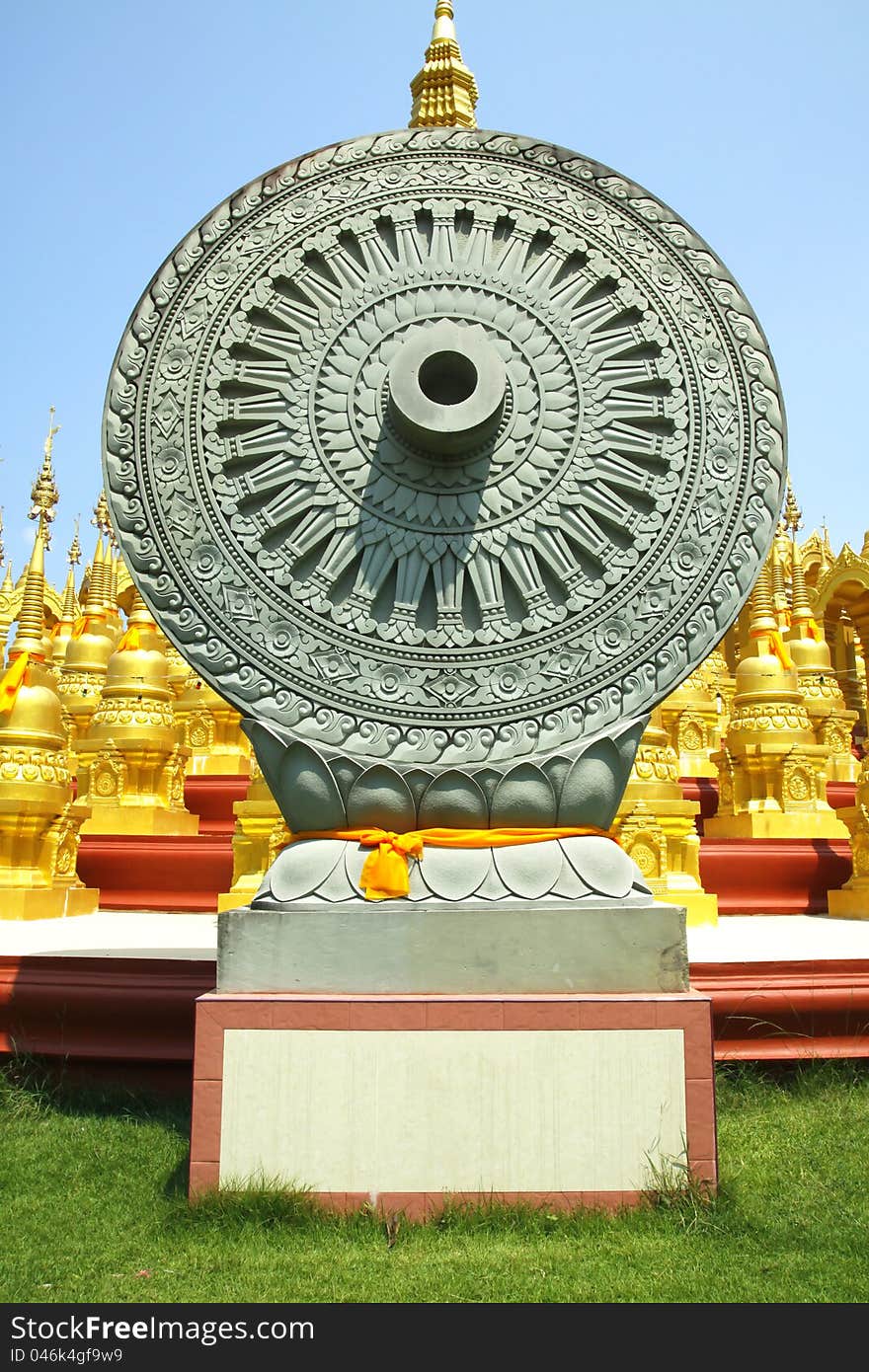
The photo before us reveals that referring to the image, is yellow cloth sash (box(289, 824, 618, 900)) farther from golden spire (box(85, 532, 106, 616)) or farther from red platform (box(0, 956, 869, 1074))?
golden spire (box(85, 532, 106, 616))

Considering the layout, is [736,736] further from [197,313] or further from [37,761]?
[197,313]

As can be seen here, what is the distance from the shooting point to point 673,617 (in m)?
4.53

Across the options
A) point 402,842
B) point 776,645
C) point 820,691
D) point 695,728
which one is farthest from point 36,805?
point 820,691

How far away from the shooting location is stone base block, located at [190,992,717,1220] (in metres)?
3.80

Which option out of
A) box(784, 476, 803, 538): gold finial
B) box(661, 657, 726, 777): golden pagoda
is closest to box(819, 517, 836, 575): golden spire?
box(784, 476, 803, 538): gold finial

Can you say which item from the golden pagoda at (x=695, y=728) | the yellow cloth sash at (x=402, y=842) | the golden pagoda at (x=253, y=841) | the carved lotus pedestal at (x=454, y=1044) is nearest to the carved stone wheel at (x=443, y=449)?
the yellow cloth sash at (x=402, y=842)

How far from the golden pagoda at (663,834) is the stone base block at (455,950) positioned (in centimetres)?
428

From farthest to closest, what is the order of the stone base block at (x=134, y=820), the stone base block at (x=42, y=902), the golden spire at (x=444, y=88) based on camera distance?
the stone base block at (x=134, y=820), the stone base block at (x=42, y=902), the golden spire at (x=444, y=88)

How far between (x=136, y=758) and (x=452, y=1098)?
7724 millimetres

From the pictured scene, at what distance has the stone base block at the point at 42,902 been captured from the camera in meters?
8.30

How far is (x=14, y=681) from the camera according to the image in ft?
29.7

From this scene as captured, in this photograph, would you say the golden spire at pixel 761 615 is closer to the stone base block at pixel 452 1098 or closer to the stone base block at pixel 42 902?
the stone base block at pixel 42 902

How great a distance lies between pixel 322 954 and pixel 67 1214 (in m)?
1.24

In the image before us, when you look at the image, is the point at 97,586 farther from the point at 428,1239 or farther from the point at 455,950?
the point at 428,1239
